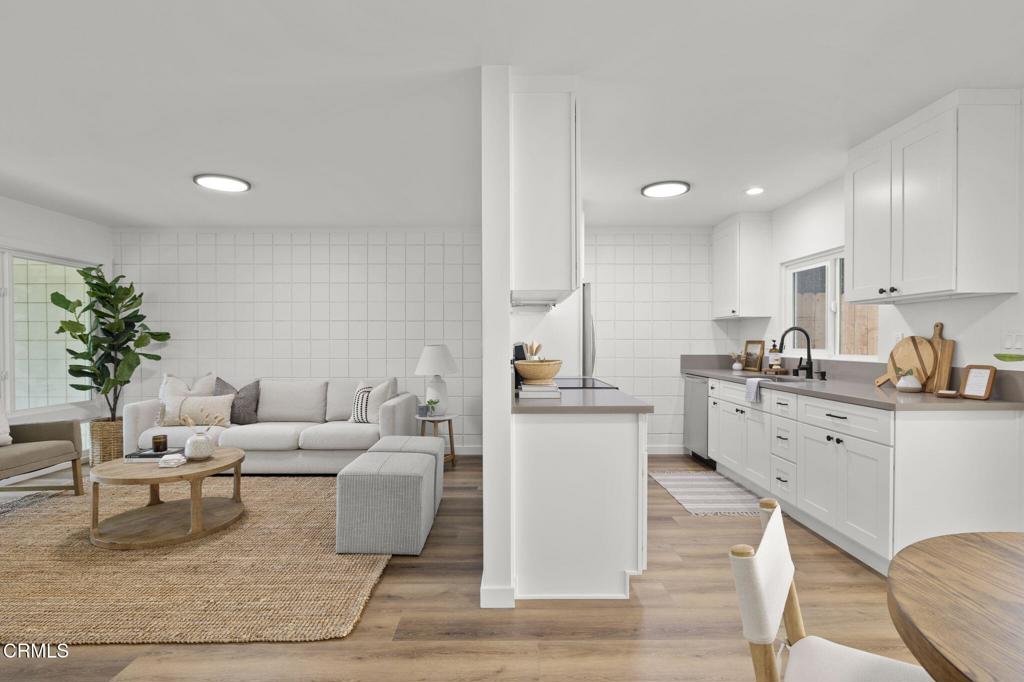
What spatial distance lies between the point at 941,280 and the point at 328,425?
14.6ft

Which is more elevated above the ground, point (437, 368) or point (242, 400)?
point (437, 368)

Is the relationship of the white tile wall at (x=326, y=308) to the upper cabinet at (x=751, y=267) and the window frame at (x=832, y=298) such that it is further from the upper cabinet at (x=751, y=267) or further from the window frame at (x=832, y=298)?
the window frame at (x=832, y=298)

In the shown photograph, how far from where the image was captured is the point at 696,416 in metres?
4.89

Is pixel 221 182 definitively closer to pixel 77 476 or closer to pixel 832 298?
pixel 77 476

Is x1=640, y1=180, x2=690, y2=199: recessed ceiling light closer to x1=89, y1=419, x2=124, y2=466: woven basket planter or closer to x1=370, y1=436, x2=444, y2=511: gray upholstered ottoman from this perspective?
x1=370, y1=436, x2=444, y2=511: gray upholstered ottoman

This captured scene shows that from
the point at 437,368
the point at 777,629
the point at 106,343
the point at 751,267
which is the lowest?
the point at 777,629

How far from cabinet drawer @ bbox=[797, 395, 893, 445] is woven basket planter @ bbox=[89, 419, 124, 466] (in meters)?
5.74

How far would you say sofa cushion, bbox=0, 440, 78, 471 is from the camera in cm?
338

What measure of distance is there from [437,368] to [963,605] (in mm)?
3959

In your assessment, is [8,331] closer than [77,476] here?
No

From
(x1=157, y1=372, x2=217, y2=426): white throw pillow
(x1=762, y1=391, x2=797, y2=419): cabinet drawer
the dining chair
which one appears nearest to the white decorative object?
(x1=762, y1=391, x2=797, y2=419): cabinet drawer

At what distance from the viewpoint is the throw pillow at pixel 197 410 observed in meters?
4.46

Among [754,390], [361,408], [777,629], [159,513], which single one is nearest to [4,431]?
[159,513]

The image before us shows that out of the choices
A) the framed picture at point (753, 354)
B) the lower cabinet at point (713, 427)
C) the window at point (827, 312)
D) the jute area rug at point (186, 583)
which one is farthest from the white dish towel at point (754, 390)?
the jute area rug at point (186, 583)
